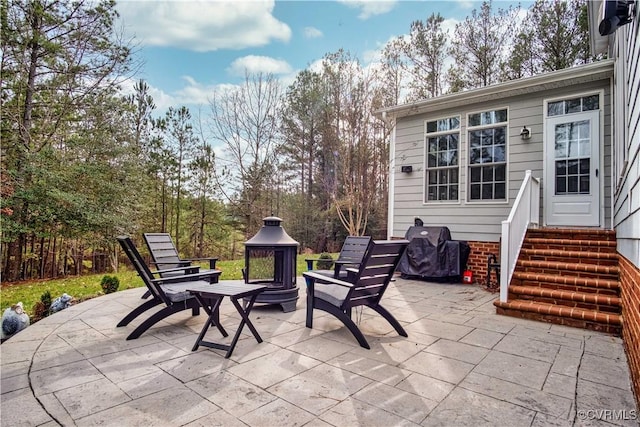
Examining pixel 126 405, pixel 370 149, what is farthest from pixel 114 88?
pixel 126 405

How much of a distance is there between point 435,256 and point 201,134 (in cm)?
976

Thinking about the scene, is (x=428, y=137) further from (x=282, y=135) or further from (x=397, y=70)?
(x=282, y=135)

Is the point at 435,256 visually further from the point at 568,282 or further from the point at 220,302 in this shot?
the point at 220,302

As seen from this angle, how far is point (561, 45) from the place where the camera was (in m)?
10.6

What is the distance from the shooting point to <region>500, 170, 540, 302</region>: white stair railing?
4.11 m

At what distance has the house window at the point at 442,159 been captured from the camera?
6762 mm

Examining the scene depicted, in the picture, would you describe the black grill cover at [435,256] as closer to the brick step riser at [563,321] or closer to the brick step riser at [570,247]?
the brick step riser at [570,247]

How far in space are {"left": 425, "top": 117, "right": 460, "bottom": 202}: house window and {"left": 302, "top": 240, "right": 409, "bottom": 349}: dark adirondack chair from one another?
4.16 m

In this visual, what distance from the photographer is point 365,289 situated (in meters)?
3.10

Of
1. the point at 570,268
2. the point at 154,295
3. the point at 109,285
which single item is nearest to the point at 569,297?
the point at 570,268

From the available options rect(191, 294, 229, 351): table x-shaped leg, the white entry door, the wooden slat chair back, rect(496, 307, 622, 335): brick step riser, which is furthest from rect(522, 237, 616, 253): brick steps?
the wooden slat chair back

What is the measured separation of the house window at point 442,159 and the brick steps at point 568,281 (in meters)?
1.93

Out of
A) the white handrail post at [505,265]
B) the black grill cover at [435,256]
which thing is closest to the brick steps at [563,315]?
the white handrail post at [505,265]

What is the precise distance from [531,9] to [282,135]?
968 cm
